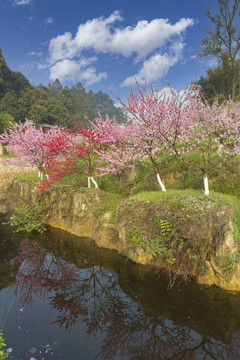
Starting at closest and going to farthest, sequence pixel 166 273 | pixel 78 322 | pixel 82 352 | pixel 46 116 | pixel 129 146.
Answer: pixel 82 352, pixel 78 322, pixel 166 273, pixel 129 146, pixel 46 116

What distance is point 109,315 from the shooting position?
7562mm

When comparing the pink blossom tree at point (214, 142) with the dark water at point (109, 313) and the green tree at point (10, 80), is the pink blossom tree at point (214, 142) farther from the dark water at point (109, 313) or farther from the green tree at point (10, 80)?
the green tree at point (10, 80)

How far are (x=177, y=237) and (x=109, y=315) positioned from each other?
13.1 feet

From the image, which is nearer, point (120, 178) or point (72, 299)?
point (72, 299)

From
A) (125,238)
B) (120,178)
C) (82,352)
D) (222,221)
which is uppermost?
(120,178)

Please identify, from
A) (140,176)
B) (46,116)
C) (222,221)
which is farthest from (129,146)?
(46,116)

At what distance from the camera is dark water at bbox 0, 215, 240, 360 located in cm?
623

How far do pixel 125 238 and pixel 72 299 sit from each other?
4030 mm

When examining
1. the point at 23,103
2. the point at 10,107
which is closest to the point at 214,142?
the point at 10,107

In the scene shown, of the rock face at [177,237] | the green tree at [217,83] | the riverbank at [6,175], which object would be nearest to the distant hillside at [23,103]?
the green tree at [217,83]

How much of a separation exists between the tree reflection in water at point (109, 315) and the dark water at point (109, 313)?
3 centimetres

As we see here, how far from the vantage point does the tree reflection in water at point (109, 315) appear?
6156 mm

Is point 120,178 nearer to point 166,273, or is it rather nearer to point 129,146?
point 129,146

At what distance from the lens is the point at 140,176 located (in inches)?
698
